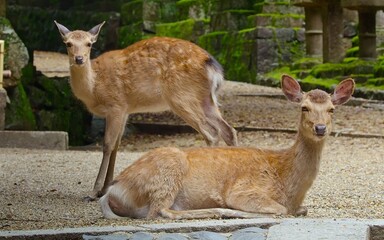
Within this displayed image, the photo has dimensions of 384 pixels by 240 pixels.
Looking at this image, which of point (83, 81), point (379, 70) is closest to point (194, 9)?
point (379, 70)

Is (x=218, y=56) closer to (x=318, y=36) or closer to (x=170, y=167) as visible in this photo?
(x=318, y=36)

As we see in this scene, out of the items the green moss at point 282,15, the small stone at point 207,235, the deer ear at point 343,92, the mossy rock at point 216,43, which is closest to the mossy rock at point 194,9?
the mossy rock at point 216,43

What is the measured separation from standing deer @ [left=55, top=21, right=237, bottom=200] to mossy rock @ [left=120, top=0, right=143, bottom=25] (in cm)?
1792

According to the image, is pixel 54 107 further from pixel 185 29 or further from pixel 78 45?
pixel 78 45

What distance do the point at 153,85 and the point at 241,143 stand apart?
397cm

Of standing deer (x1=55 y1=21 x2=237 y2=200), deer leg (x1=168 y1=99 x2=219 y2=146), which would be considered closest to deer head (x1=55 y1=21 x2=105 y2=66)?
standing deer (x1=55 y1=21 x2=237 y2=200)

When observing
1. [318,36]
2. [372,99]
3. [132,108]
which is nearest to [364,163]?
[132,108]

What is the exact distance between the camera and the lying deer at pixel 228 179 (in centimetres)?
732

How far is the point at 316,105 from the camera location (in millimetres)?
7332

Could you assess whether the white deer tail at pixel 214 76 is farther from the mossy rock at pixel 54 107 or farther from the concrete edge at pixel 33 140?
the mossy rock at pixel 54 107

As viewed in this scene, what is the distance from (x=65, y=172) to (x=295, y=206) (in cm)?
403

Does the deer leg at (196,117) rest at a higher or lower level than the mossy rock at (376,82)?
higher

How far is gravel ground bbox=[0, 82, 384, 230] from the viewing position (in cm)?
801

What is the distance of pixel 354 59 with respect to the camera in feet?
67.7
